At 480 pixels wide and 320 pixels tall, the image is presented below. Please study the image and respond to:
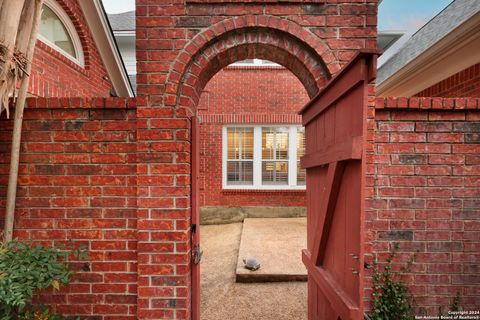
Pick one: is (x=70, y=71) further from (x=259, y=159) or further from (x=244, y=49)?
(x=259, y=159)

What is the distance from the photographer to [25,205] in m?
1.96

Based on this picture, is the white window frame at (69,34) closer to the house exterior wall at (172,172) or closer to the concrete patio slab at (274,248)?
the house exterior wall at (172,172)

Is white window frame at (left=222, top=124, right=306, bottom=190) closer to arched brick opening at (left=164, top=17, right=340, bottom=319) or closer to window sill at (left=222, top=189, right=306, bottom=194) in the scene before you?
window sill at (left=222, top=189, right=306, bottom=194)

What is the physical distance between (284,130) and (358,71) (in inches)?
241

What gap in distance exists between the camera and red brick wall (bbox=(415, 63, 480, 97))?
3.30 meters

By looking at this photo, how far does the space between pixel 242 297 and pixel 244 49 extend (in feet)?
10.4

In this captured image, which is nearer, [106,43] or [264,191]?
[106,43]

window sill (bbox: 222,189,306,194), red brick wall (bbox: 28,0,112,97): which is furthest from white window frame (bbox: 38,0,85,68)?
window sill (bbox: 222,189,306,194)

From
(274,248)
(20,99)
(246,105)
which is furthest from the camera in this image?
(246,105)

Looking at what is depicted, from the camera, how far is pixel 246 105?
23.5ft

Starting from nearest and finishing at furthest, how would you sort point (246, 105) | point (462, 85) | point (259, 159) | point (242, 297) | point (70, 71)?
point (242, 297), point (462, 85), point (70, 71), point (246, 105), point (259, 159)

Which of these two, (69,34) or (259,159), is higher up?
(69,34)

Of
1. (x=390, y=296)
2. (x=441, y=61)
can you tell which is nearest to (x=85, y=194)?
(x=390, y=296)

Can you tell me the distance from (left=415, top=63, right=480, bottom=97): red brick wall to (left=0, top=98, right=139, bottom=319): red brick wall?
4398mm
